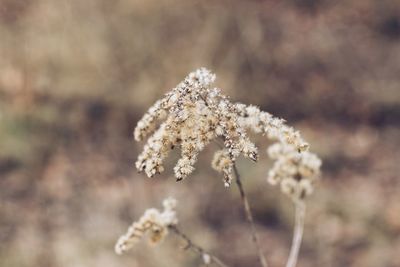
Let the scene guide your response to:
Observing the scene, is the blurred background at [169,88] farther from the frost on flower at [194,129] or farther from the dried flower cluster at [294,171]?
the dried flower cluster at [294,171]

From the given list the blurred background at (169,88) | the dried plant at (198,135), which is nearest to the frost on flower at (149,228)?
the dried plant at (198,135)

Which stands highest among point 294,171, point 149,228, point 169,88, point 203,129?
point 169,88

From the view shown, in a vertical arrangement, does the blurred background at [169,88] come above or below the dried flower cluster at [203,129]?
above

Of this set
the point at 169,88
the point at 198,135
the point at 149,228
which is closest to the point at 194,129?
the point at 198,135

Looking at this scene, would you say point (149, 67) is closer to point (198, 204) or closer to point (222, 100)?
point (198, 204)

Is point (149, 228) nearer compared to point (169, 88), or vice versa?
point (149, 228)

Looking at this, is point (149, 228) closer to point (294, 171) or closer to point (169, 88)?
point (294, 171)

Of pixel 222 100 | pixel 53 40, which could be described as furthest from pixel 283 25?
pixel 222 100

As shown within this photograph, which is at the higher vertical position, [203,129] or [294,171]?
[203,129]
